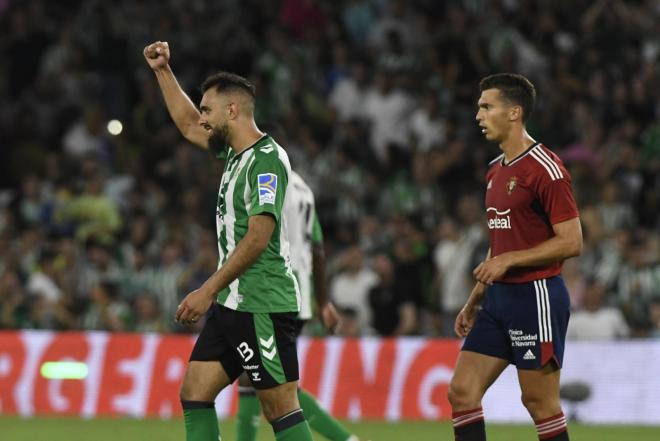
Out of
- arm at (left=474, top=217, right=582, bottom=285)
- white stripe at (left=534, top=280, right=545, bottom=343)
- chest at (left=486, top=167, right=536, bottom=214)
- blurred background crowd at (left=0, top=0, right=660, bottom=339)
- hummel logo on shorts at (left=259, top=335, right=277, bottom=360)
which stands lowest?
hummel logo on shorts at (left=259, top=335, right=277, bottom=360)

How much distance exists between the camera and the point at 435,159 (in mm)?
17359

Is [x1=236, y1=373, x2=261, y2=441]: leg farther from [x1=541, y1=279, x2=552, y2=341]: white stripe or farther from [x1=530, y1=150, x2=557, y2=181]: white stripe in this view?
[x1=530, y1=150, x2=557, y2=181]: white stripe

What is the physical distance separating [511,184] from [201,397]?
196 cm

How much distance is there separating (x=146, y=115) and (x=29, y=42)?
226cm

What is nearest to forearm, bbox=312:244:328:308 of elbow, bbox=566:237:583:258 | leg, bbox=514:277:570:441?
leg, bbox=514:277:570:441

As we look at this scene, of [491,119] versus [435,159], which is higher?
[435,159]

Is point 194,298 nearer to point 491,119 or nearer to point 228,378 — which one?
point 228,378

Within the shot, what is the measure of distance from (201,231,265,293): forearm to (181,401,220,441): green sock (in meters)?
0.67

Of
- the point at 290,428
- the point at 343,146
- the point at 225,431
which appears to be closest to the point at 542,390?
the point at 290,428

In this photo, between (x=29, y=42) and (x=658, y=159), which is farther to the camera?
(x=29, y=42)

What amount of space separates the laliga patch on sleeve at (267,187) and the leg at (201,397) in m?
0.92

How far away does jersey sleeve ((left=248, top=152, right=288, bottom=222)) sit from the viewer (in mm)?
7043

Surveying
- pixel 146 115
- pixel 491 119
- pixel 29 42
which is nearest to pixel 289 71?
pixel 146 115

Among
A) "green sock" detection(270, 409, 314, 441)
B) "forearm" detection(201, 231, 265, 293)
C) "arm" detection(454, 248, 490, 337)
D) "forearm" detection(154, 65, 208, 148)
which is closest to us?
"forearm" detection(201, 231, 265, 293)
